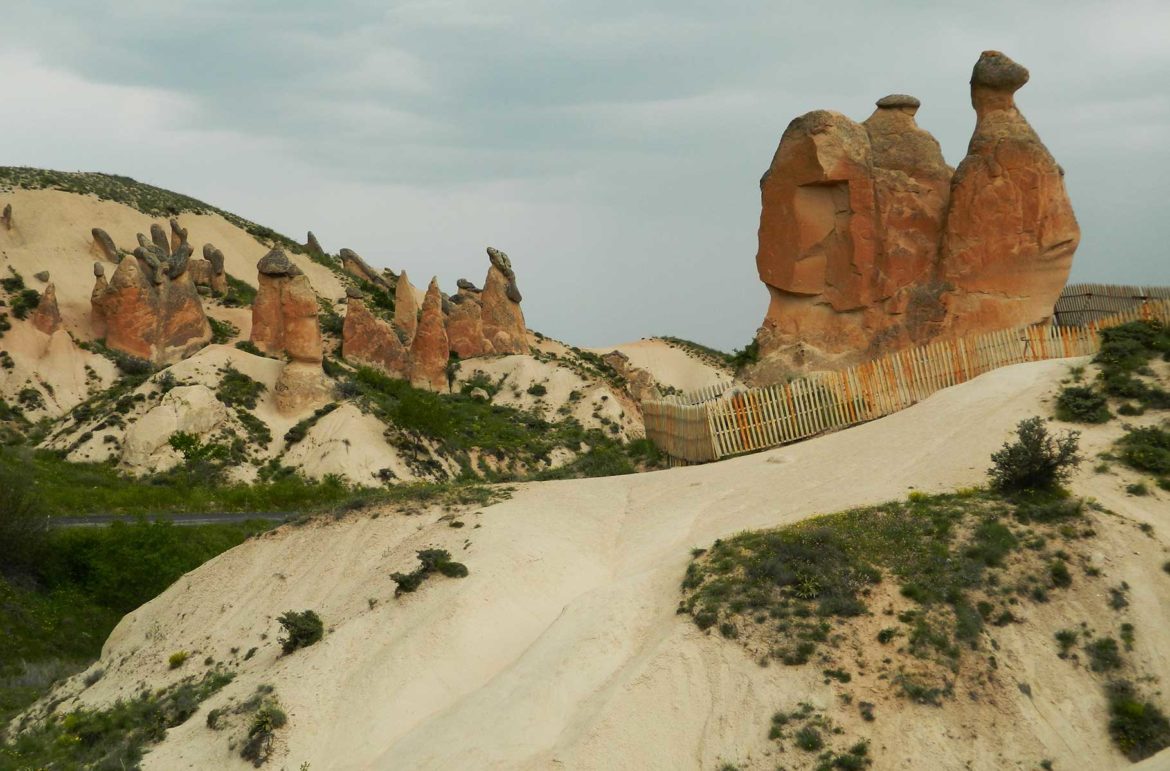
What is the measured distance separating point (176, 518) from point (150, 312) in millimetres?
20592

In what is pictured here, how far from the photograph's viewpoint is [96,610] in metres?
31.7

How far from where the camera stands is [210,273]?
211ft

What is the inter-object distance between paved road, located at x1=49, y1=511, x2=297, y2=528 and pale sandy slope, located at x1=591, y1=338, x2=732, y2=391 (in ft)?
135

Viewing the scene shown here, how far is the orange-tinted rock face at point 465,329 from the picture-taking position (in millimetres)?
63969

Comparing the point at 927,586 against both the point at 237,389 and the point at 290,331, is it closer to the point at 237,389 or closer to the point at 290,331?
the point at 237,389

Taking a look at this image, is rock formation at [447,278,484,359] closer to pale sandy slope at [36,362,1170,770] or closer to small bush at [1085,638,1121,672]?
pale sandy slope at [36,362,1170,770]

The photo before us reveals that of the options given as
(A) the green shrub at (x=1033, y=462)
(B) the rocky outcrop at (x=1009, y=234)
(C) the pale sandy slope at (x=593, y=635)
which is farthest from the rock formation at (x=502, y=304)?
(A) the green shrub at (x=1033, y=462)

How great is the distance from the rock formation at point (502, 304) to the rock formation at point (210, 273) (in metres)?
13.7

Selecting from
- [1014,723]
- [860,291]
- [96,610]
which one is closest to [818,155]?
[860,291]

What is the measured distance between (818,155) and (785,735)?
17340 millimetres

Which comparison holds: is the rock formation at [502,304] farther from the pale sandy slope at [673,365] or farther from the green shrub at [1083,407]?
the green shrub at [1083,407]

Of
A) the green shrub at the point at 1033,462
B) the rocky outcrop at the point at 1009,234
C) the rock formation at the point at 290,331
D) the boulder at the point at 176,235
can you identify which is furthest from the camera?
the boulder at the point at 176,235

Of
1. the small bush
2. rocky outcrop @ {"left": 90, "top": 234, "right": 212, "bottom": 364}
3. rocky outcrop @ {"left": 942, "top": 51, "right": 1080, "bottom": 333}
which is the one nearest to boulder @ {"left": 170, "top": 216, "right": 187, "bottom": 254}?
rocky outcrop @ {"left": 90, "top": 234, "right": 212, "bottom": 364}

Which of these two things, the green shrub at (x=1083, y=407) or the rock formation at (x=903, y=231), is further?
the rock formation at (x=903, y=231)
